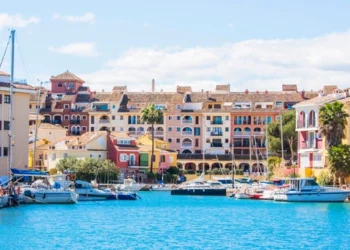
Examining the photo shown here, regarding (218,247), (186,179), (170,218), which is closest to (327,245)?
(218,247)

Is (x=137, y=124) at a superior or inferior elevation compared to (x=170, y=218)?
superior

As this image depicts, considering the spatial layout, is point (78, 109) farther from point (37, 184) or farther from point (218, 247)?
point (218, 247)

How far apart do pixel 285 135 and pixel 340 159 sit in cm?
4472

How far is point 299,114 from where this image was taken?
106438mm

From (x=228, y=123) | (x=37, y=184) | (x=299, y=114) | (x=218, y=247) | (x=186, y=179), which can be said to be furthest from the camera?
(x=228, y=123)

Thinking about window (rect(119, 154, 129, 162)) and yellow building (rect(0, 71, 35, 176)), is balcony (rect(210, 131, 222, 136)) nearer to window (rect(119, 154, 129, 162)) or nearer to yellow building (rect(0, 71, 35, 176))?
window (rect(119, 154, 129, 162))

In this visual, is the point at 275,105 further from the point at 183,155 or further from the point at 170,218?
the point at 170,218

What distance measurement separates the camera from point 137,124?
15812 centimetres

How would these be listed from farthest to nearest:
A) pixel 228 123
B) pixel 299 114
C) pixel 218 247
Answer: pixel 228 123 < pixel 299 114 < pixel 218 247

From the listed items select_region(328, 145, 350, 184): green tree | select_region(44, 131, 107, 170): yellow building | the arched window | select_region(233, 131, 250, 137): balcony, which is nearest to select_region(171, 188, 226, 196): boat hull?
the arched window

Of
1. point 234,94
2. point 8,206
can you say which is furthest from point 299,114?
point 234,94

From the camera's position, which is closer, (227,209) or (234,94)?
(227,209)

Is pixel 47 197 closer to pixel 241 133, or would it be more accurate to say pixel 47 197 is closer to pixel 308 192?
pixel 308 192

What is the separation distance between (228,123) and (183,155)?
1070 centimetres
